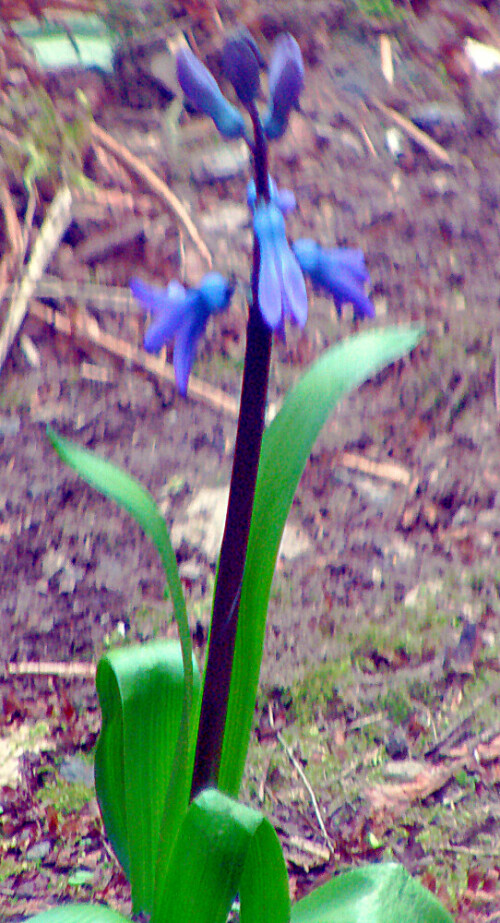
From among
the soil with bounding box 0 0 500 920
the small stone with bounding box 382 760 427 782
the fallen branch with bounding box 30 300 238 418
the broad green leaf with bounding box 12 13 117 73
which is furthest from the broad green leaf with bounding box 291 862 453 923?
the broad green leaf with bounding box 12 13 117 73

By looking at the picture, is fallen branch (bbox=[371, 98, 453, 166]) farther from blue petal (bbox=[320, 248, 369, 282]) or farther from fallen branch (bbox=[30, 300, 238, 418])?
blue petal (bbox=[320, 248, 369, 282])

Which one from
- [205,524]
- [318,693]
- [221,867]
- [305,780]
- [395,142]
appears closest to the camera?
[221,867]

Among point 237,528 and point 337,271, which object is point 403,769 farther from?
point 337,271

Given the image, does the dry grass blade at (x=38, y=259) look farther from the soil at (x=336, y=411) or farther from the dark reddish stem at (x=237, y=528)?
the dark reddish stem at (x=237, y=528)

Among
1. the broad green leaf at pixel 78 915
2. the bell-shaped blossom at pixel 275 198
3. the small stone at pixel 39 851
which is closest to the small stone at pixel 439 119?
the bell-shaped blossom at pixel 275 198

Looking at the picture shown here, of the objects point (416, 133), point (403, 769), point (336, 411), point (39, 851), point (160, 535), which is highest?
point (416, 133)

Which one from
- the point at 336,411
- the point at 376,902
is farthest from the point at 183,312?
the point at 336,411

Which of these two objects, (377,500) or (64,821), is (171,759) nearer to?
(64,821)
